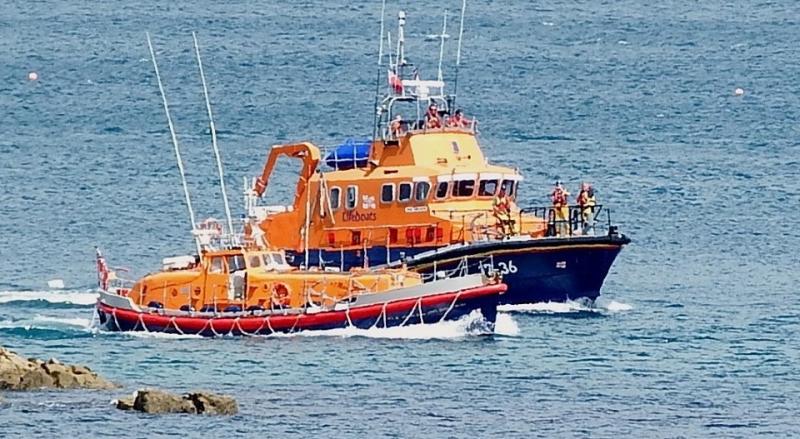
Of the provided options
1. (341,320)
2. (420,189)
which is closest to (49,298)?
(420,189)

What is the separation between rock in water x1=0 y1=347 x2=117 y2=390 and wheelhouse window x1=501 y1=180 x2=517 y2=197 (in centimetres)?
1887

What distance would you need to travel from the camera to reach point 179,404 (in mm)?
57906

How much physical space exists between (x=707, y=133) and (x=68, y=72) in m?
39.0

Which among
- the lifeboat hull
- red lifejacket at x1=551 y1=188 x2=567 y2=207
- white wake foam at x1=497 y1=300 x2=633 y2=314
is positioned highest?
red lifejacket at x1=551 y1=188 x2=567 y2=207

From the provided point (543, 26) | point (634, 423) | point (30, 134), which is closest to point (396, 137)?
point (634, 423)

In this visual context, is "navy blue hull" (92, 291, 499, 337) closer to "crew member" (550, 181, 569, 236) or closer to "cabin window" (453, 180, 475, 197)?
"crew member" (550, 181, 569, 236)

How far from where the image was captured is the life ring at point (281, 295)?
68.6 meters

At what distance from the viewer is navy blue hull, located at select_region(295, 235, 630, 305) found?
2896 inches

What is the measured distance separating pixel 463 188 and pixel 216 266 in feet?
32.4

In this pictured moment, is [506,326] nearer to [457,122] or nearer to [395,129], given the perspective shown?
[395,129]

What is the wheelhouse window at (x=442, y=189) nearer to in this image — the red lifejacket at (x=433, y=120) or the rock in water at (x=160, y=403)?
the red lifejacket at (x=433, y=120)

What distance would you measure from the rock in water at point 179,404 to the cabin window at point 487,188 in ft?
65.7

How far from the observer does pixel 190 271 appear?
230ft

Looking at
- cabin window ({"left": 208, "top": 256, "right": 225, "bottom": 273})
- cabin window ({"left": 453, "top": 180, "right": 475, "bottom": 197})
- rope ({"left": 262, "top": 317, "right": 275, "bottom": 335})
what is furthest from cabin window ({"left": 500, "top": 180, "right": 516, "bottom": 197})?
rope ({"left": 262, "top": 317, "right": 275, "bottom": 335})
